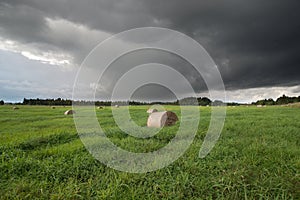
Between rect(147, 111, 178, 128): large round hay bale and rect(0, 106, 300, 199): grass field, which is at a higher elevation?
rect(147, 111, 178, 128): large round hay bale

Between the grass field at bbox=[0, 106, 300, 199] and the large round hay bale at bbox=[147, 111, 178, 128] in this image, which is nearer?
the grass field at bbox=[0, 106, 300, 199]

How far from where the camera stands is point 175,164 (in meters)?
4.77

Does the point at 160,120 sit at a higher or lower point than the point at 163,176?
higher

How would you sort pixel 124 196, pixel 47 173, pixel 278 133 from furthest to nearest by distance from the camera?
pixel 278 133, pixel 47 173, pixel 124 196

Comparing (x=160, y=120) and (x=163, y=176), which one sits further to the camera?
(x=160, y=120)

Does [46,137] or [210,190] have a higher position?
[46,137]

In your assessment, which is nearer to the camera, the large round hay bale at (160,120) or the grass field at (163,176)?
the grass field at (163,176)

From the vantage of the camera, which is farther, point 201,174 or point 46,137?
point 46,137

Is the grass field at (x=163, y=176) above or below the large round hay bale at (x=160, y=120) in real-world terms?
below

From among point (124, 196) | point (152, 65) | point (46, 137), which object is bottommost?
point (124, 196)

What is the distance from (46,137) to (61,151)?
2.11 meters

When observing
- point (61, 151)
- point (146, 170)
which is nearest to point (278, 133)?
point (146, 170)

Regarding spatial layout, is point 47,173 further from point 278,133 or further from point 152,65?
point 278,133

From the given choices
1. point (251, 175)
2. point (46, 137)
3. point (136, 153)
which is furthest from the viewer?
point (46, 137)
